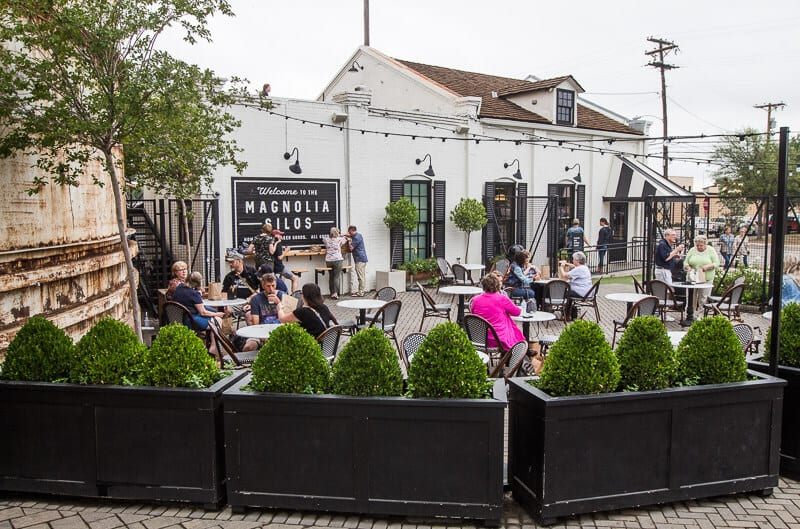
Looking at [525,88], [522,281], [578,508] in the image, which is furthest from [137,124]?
[525,88]

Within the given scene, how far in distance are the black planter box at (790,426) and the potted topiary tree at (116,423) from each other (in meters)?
4.23

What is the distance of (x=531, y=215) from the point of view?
20.8 meters

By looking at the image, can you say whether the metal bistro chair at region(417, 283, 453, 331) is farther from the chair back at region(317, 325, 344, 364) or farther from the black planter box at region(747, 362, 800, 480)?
the black planter box at region(747, 362, 800, 480)

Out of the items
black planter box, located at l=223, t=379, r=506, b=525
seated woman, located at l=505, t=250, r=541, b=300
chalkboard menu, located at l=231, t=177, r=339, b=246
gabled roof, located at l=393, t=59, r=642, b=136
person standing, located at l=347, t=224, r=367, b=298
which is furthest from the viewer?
gabled roof, located at l=393, t=59, r=642, b=136

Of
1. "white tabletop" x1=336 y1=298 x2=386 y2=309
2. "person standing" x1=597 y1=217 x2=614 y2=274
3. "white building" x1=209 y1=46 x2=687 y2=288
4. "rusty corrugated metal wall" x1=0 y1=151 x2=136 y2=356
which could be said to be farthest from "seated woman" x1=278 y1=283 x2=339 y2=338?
"person standing" x1=597 y1=217 x2=614 y2=274

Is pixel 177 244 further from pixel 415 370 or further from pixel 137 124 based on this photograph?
pixel 415 370

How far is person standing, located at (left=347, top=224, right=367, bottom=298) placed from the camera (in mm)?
15562

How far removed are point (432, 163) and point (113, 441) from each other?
564 inches

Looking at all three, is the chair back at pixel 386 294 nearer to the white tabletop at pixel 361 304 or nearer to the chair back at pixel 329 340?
the white tabletop at pixel 361 304

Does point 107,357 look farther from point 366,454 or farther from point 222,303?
point 222,303

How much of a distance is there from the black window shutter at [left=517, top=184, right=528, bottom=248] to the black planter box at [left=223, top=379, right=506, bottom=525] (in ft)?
53.3

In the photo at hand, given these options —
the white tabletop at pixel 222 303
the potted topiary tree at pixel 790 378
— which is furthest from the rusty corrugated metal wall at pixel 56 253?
the potted topiary tree at pixel 790 378

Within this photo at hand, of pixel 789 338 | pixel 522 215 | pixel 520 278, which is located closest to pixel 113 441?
pixel 789 338

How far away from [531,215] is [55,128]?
1644 cm
